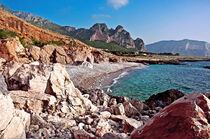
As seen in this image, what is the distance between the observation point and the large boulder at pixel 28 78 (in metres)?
6.33

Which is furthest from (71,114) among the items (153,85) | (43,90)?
(153,85)

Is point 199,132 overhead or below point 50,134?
overhead

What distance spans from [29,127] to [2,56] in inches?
1023

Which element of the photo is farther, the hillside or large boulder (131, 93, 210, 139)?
the hillside

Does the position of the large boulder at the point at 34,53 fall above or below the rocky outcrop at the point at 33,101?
above

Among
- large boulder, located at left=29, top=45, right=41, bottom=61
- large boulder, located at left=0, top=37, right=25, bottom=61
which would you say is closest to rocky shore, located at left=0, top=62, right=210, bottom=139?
large boulder, located at left=0, top=37, right=25, bottom=61

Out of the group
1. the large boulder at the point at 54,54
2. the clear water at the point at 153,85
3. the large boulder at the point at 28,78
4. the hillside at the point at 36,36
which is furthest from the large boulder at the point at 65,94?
the hillside at the point at 36,36

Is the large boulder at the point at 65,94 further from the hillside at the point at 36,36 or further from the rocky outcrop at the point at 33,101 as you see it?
the hillside at the point at 36,36

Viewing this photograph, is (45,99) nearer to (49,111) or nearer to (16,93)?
(49,111)

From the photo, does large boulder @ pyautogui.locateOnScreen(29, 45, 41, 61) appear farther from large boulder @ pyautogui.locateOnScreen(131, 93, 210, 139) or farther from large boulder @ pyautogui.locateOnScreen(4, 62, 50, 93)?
large boulder @ pyautogui.locateOnScreen(131, 93, 210, 139)

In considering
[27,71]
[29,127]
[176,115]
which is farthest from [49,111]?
[176,115]

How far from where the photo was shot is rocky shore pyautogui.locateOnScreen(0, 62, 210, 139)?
8.63ft

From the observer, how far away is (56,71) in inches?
283

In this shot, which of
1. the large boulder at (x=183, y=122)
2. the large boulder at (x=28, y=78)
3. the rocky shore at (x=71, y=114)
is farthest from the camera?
the large boulder at (x=28, y=78)
